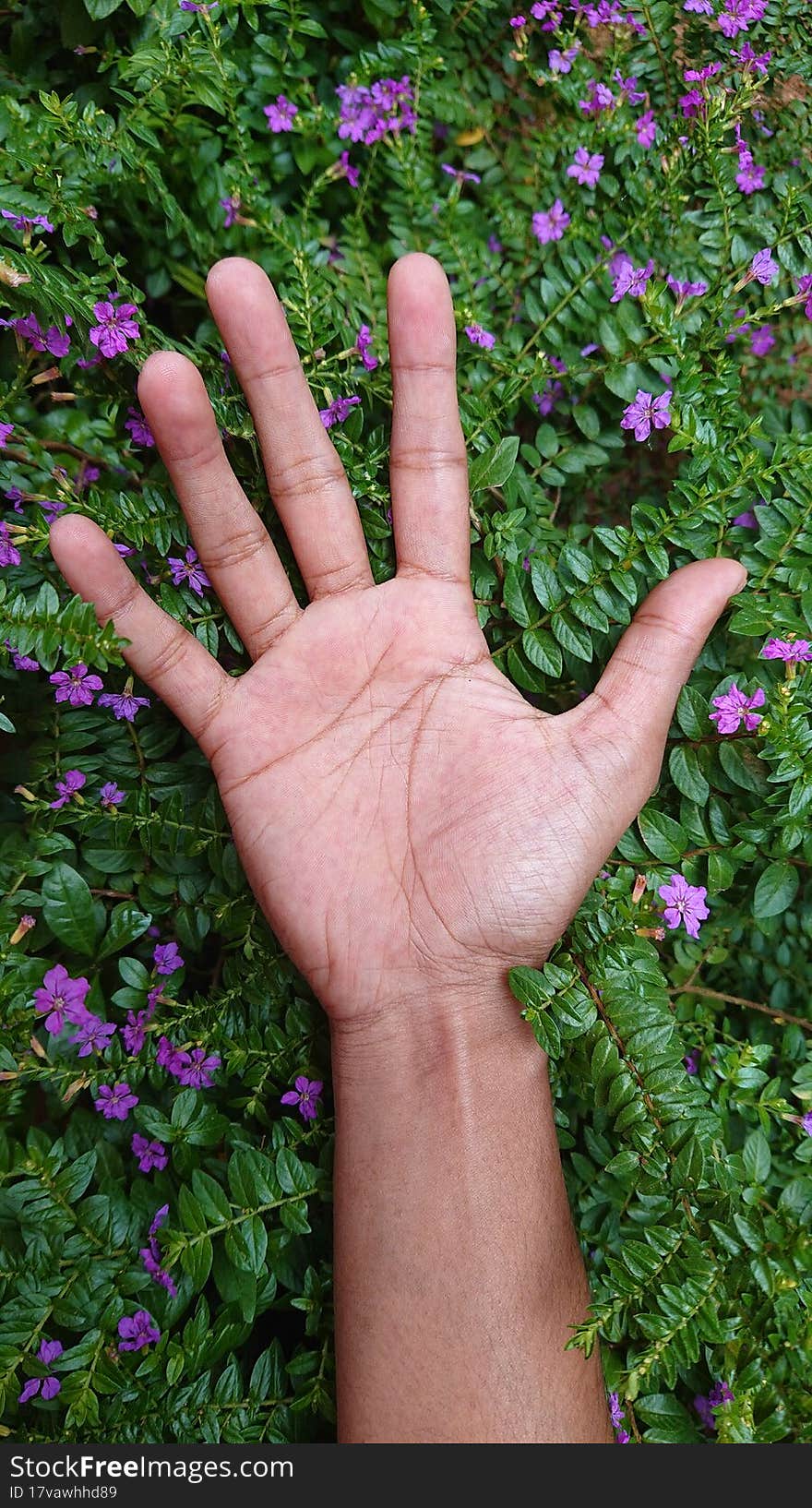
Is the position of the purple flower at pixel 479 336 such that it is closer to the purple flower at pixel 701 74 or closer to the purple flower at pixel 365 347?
the purple flower at pixel 365 347

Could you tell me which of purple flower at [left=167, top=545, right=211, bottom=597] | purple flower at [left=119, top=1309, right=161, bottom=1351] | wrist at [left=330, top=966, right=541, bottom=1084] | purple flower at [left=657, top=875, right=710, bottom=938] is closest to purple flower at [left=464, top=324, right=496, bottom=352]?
purple flower at [left=167, top=545, right=211, bottom=597]

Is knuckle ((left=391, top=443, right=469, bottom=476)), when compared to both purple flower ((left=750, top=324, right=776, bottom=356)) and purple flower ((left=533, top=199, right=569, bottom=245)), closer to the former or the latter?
purple flower ((left=533, top=199, right=569, bottom=245))

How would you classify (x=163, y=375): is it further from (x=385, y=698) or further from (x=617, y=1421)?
(x=617, y=1421)

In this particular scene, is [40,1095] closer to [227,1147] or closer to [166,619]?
[227,1147]

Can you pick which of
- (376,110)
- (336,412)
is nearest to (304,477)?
(336,412)

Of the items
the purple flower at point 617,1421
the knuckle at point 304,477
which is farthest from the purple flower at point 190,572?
the purple flower at point 617,1421

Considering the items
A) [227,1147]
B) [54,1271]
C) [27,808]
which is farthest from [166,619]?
[54,1271]
